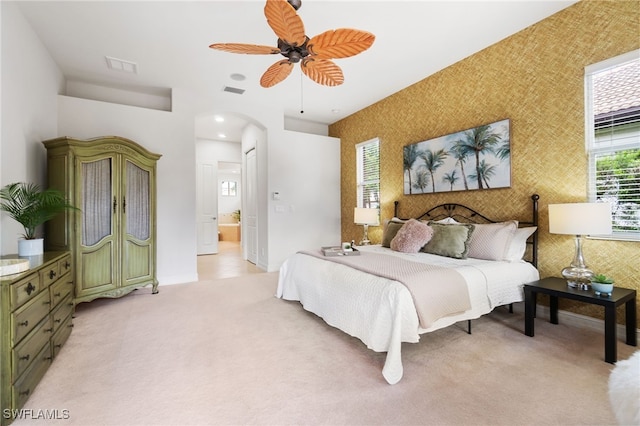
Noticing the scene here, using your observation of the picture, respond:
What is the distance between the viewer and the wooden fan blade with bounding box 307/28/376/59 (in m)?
1.93

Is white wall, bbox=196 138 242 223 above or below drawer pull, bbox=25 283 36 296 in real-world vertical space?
above

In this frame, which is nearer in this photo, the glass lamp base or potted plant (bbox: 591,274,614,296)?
potted plant (bbox: 591,274,614,296)

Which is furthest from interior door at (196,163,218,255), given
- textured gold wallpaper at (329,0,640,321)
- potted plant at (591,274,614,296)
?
potted plant at (591,274,614,296)

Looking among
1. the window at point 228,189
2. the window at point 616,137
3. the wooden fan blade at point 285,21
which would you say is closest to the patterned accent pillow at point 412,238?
the window at point 616,137

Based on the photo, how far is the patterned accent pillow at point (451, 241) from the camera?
296 centimetres

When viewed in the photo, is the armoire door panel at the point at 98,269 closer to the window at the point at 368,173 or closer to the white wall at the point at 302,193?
the white wall at the point at 302,193

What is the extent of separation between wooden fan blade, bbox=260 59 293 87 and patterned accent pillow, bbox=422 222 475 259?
233cm

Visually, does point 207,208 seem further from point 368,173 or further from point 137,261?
point 368,173

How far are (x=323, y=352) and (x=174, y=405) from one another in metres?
1.06

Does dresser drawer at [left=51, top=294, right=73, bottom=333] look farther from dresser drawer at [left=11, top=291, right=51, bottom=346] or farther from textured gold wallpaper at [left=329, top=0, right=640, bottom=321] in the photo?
textured gold wallpaper at [left=329, top=0, right=640, bottom=321]

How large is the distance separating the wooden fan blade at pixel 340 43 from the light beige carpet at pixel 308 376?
91.5 inches

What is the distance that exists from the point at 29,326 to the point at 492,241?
3.74 m

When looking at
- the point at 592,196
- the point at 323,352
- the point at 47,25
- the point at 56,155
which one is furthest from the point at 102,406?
the point at 592,196

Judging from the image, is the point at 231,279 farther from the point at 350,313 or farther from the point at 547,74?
the point at 547,74
